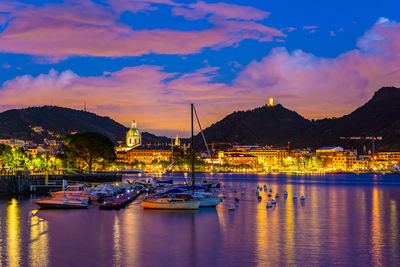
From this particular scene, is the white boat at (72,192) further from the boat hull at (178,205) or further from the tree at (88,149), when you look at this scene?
the tree at (88,149)

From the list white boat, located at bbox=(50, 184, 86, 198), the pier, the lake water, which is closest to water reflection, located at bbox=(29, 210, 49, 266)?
the lake water

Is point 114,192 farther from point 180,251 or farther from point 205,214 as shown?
point 180,251

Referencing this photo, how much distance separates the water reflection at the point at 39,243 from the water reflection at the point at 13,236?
32.1 inches

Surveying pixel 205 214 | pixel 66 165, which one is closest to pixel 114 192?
pixel 205 214

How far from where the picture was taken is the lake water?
1235 inches

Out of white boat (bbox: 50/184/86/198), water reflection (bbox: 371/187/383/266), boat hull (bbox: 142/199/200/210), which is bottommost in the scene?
water reflection (bbox: 371/187/383/266)

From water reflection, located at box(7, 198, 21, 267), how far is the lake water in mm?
56

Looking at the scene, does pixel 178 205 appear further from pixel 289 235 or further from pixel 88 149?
pixel 88 149

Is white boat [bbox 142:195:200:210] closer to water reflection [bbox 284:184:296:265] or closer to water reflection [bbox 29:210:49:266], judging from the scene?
water reflection [bbox 284:184:296:265]

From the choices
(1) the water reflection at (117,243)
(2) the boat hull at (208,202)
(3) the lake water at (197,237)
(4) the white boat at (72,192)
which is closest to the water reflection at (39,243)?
(3) the lake water at (197,237)

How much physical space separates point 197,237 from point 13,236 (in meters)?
13.2

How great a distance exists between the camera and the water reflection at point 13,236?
100ft

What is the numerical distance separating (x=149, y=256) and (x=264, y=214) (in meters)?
25.1

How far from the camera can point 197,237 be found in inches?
1556
